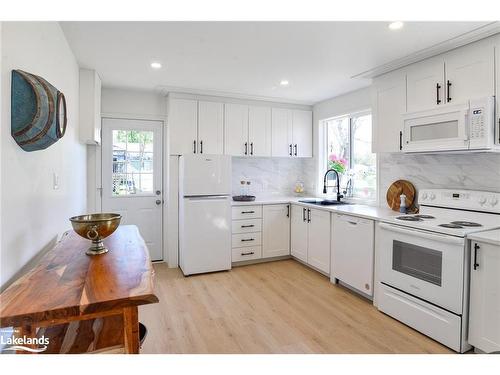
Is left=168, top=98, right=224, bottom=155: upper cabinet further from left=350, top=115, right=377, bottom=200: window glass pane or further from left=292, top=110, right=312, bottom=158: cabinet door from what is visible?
left=350, top=115, right=377, bottom=200: window glass pane

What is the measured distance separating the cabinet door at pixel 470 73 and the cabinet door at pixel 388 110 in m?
0.44

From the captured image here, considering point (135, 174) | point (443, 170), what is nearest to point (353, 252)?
point (443, 170)

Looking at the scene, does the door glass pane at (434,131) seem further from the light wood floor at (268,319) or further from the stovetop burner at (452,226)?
the light wood floor at (268,319)

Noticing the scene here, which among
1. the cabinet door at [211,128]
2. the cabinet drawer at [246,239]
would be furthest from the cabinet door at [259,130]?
the cabinet drawer at [246,239]

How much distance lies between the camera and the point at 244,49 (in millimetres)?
2668

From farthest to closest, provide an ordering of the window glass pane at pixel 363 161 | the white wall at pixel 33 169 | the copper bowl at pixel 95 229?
the window glass pane at pixel 363 161 < the copper bowl at pixel 95 229 < the white wall at pixel 33 169

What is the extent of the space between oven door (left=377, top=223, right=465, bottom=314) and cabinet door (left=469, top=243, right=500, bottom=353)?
8 centimetres

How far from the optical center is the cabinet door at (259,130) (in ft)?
14.7

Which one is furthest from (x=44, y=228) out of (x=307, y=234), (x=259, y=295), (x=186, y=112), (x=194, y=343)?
(x=307, y=234)

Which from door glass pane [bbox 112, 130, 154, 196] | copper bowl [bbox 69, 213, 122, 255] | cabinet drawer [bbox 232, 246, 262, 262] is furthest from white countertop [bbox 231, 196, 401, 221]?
copper bowl [bbox 69, 213, 122, 255]

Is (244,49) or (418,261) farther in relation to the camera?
(244,49)

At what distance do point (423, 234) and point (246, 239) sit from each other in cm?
235

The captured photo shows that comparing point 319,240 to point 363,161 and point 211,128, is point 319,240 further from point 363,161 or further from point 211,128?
point 211,128

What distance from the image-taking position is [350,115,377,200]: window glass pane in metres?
3.95
